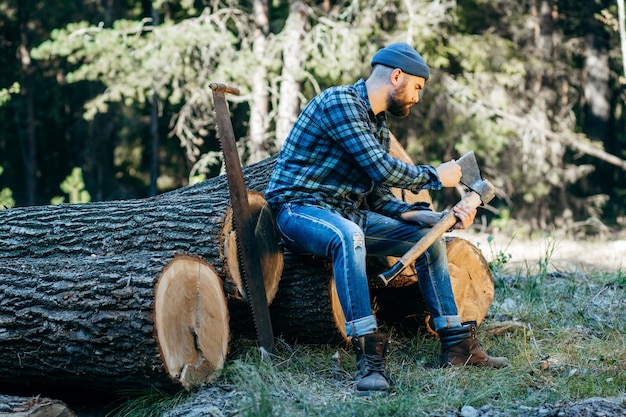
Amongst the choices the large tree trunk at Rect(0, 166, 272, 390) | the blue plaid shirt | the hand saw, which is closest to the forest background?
the large tree trunk at Rect(0, 166, 272, 390)

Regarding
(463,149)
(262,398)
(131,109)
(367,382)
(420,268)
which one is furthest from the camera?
(131,109)

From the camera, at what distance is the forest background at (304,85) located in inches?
476

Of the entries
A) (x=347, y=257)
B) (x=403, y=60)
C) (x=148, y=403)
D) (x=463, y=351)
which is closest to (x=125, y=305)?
(x=148, y=403)

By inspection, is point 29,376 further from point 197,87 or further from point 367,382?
point 197,87

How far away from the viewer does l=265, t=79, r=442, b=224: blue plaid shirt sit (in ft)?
14.2

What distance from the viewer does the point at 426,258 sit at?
4543mm

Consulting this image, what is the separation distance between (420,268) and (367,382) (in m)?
0.88

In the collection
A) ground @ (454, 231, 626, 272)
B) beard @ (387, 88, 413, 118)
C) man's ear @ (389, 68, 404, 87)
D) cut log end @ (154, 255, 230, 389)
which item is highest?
man's ear @ (389, 68, 404, 87)

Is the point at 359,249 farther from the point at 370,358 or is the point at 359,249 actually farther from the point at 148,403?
the point at 148,403

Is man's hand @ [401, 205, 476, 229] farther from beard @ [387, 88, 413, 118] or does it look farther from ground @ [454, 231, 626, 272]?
ground @ [454, 231, 626, 272]

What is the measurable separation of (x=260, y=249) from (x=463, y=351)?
1300mm

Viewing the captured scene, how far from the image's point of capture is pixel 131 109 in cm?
1991

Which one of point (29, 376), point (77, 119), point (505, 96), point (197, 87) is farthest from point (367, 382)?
point (77, 119)

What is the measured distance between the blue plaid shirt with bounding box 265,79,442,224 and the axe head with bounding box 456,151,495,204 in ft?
0.65
